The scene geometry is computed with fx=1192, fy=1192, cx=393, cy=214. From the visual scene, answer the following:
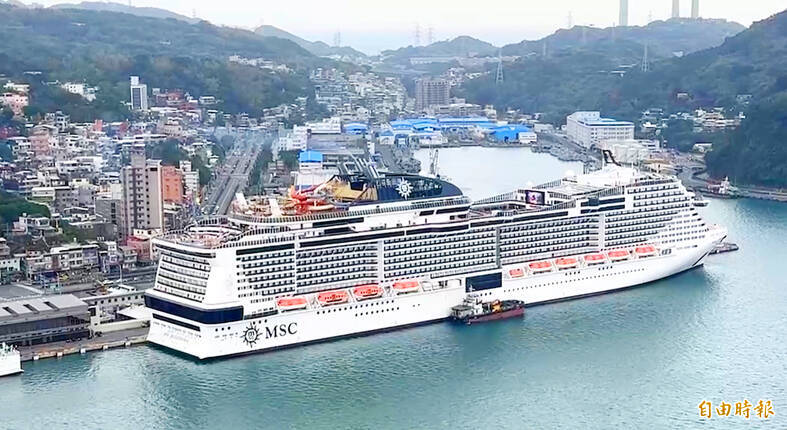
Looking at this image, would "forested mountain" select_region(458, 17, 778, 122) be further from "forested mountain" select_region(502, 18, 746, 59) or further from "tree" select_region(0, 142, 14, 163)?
"tree" select_region(0, 142, 14, 163)

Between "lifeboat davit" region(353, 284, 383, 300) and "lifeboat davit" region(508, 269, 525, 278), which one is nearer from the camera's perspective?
"lifeboat davit" region(353, 284, 383, 300)

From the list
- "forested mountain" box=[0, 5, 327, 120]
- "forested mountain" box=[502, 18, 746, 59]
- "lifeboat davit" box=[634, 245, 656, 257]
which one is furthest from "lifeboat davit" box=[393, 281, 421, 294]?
"forested mountain" box=[502, 18, 746, 59]

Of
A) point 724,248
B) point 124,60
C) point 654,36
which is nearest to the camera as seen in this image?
point 724,248

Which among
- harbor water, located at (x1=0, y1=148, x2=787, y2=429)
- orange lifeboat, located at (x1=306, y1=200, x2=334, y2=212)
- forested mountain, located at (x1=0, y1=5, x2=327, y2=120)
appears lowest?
harbor water, located at (x1=0, y1=148, x2=787, y2=429)

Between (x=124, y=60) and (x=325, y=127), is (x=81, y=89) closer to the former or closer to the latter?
(x=124, y=60)

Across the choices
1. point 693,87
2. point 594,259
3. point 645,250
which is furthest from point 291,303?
point 693,87

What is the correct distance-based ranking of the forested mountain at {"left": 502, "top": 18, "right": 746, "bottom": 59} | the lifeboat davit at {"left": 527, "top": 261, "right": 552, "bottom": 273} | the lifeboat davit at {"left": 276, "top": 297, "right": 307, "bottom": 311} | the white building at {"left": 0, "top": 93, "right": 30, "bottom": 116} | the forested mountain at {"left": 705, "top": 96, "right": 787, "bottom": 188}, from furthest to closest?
the forested mountain at {"left": 502, "top": 18, "right": 746, "bottom": 59} → the white building at {"left": 0, "top": 93, "right": 30, "bottom": 116} → the forested mountain at {"left": 705, "top": 96, "right": 787, "bottom": 188} → the lifeboat davit at {"left": 527, "top": 261, "right": 552, "bottom": 273} → the lifeboat davit at {"left": 276, "top": 297, "right": 307, "bottom": 311}

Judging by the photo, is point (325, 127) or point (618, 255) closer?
point (618, 255)
